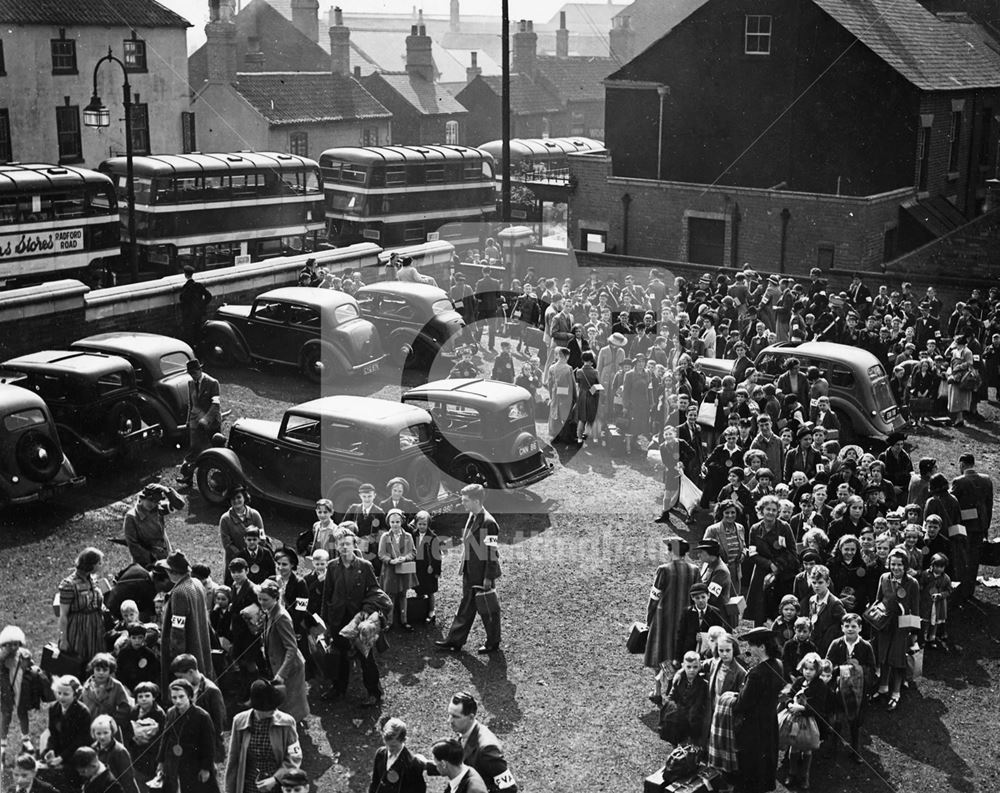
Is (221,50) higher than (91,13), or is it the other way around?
(91,13)

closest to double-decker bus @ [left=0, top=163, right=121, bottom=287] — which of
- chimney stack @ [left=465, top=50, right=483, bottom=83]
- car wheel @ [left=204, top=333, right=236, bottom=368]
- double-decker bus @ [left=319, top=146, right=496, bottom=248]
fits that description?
car wheel @ [left=204, top=333, right=236, bottom=368]

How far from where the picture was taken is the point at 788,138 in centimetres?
3331

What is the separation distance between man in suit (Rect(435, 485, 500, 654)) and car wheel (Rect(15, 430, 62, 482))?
19.1 ft

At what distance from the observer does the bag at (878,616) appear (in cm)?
1098

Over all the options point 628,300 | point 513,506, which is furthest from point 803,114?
point 513,506

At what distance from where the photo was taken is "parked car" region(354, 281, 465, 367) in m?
22.1

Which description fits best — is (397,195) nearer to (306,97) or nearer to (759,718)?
(306,97)

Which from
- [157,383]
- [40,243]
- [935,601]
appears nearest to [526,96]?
[40,243]

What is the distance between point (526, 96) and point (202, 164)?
121 feet

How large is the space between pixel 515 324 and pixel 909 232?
1478cm

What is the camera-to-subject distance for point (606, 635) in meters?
12.5

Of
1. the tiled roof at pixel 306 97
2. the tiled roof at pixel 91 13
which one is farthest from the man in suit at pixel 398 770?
the tiled roof at pixel 306 97

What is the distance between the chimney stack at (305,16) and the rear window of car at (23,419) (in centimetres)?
4703

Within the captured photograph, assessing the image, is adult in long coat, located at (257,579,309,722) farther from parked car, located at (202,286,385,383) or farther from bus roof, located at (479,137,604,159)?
bus roof, located at (479,137,604,159)
